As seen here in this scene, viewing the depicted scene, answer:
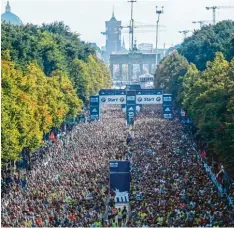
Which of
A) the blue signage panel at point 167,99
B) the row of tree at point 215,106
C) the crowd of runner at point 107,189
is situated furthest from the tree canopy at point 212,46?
the crowd of runner at point 107,189

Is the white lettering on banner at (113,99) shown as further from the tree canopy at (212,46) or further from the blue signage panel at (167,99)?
the tree canopy at (212,46)

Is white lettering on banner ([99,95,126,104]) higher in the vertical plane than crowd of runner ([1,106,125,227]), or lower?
higher

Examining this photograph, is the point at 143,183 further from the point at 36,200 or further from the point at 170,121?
the point at 170,121

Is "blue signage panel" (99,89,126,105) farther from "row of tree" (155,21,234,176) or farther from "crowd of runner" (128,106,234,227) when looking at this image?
"crowd of runner" (128,106,234,227)

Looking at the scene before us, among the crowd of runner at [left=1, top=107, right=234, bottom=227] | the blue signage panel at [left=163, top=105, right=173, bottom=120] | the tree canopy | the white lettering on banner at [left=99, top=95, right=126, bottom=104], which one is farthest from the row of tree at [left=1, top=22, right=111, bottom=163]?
the tree canopy

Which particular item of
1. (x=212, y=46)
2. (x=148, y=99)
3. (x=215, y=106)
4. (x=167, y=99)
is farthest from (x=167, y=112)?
(x=215, y=106)

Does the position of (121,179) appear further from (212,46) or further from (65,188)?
(212,46)
